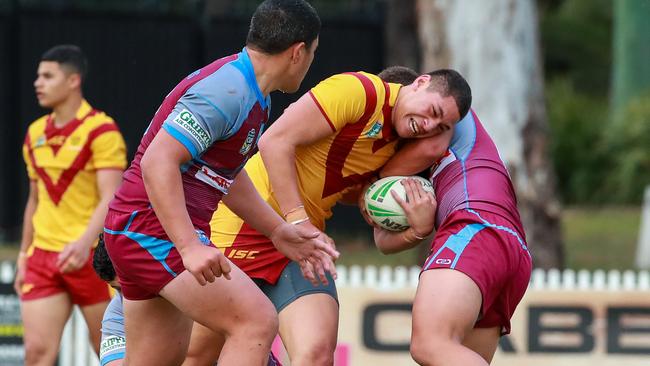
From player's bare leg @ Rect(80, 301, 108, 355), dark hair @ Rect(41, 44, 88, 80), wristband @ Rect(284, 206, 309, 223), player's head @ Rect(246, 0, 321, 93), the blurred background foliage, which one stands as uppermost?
player's head @ Rect(246, 0, 321, 93)

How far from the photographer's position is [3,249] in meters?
14.6

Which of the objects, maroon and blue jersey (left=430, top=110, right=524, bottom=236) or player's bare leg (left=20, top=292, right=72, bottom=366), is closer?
maroon and blue jersey (left=430, top=110, right=524, bottom=236)

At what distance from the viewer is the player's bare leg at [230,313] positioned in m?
4.94

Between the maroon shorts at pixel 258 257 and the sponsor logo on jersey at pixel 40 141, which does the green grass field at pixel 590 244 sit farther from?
the maroon shorts at pixel 258 257

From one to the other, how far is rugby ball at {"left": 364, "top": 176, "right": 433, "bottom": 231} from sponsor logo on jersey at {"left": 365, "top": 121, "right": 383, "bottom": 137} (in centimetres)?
24

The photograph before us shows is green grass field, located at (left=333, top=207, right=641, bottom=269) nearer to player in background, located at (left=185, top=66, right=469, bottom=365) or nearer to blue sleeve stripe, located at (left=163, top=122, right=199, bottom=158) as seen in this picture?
player in background, located at (left=185, top=66, right=469, bottom=365)

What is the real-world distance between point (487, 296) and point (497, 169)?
2.20 ft

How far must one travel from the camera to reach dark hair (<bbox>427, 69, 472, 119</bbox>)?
566 cm

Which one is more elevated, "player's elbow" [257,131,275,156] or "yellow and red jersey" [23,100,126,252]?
"player's elbow" [257,131,275,156]

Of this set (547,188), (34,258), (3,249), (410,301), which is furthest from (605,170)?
(34,258)

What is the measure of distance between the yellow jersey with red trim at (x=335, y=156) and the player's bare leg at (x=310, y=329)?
26 cm

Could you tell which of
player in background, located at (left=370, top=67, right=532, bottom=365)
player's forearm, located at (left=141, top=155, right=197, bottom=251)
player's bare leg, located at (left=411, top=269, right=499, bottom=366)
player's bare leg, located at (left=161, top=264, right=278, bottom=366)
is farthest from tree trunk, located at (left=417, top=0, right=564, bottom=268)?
player's forearm, located at (left=141, top=155, right=197, bottom=251)

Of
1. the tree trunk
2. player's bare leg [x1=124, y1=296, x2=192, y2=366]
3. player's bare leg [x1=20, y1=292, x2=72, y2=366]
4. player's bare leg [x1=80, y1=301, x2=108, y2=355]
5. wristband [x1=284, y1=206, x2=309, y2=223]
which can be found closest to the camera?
player's bare leg [x1=124, y1=296, x2=192, y2=366]

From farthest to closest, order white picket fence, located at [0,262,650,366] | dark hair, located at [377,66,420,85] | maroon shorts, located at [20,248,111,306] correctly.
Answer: white picket fence, located at [0,262,650,366], maroon shorts, located at [20,248,111,306], dark hair, located at [377,66,420,85]
